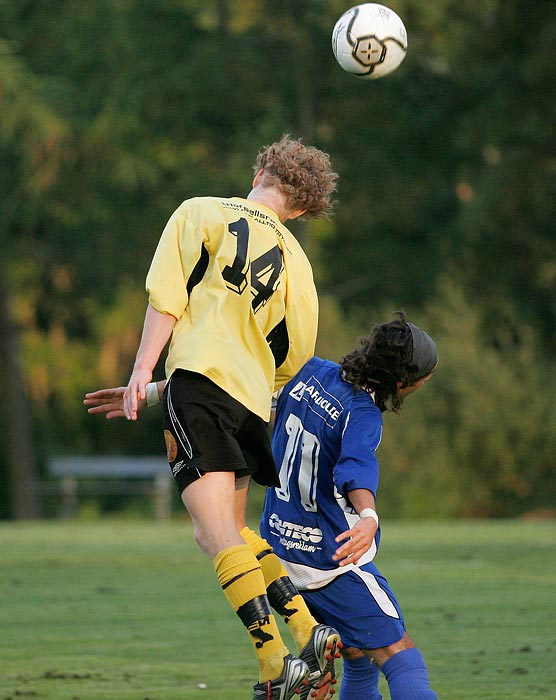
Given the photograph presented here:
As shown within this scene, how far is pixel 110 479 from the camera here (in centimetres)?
3173

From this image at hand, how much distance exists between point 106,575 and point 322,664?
300 inches

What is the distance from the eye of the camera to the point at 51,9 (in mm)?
30219

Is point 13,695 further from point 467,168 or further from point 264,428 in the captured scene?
point 467,168

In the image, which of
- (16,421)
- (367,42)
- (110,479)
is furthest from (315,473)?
(110,479)

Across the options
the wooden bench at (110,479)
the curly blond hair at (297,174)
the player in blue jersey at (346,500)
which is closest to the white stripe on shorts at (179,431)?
the player in blue jersey at (346,500)

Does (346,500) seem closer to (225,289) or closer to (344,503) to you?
(344,503)

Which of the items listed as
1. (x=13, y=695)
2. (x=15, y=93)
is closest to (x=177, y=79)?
(x=15, y=93)

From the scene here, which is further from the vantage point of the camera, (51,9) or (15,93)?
(51,9)

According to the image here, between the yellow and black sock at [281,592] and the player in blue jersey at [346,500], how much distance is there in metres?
0.13

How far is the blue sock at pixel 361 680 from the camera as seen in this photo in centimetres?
544

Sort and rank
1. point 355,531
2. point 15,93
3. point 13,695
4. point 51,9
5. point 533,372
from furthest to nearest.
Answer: point 51,9 → point 15,93 → point 533,372 → point 13,695 → point 355,531

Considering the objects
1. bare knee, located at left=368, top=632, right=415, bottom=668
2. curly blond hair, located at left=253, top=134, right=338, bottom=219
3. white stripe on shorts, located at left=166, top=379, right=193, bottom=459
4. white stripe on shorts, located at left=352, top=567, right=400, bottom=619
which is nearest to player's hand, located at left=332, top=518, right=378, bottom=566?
white stripe on shorts, located at left=352, top=567, right=400, bottom=619

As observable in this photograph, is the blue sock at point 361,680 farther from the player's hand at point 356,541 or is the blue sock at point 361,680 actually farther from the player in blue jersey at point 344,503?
the player's hand at point 356,541

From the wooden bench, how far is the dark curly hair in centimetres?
2288
